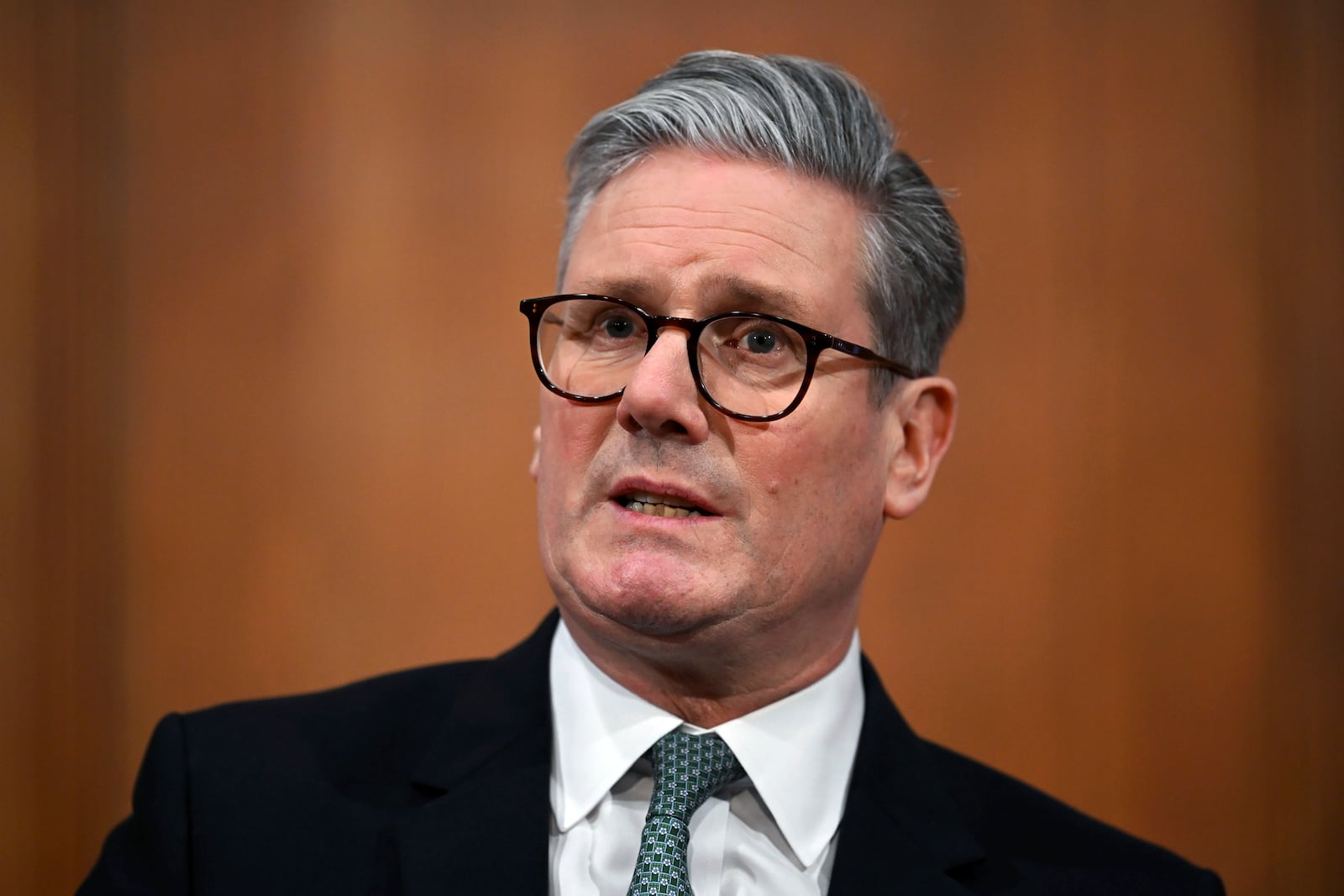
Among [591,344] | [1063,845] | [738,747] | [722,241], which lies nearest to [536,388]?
[591,344]

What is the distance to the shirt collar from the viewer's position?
146 cm

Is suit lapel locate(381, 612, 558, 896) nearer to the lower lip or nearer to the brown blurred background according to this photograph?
the lower lip

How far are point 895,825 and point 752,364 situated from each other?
2.10 feet

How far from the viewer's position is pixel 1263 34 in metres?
2.36

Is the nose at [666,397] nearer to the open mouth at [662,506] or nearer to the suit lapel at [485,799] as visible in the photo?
the open mouth at [662,506]

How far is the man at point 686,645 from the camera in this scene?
4.57 ft

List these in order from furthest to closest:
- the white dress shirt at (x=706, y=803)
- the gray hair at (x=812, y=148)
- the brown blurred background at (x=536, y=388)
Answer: the brown blurred background at (x=536, y=388) → the gray hair at (x=812, y=148) → the white dress shirt at (x=706, y=803)

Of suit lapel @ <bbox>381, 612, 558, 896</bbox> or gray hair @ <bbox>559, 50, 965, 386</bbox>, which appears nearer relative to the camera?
suit lapel @ <bbox>381, 612, 558, 896</bbox>

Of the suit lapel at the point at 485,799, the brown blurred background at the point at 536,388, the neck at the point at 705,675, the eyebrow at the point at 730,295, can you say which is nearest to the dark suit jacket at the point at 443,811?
the suit lapel at the point at 485,799

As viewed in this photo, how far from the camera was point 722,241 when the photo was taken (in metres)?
1.47

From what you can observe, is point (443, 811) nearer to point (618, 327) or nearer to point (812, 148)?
point (618, 327)

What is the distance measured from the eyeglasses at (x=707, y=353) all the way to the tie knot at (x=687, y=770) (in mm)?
416

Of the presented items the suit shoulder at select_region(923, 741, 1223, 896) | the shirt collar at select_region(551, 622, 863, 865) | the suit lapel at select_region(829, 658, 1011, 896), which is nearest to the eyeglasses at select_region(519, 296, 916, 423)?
the shirt collar at select_region(551, 622, 863, 865)

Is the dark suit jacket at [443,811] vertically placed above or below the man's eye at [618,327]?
below
